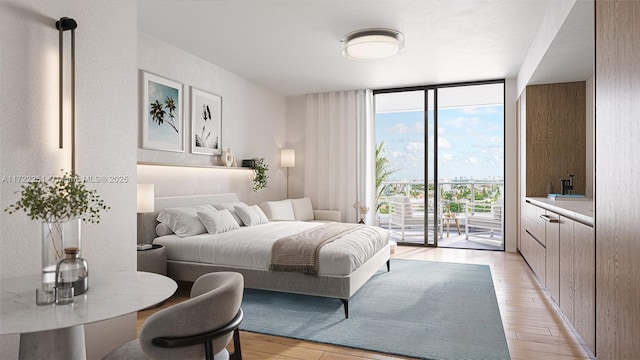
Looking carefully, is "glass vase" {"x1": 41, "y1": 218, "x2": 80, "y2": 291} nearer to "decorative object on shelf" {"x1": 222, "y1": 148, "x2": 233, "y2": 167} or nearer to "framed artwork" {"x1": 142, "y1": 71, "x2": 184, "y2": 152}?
"framed artwork" {"x1": 142, "y1": 71, "x2": 184, "y2": 152}

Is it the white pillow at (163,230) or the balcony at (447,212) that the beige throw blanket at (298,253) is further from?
the balcony at (447,212)

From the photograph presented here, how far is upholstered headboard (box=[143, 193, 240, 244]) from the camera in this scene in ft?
13.1

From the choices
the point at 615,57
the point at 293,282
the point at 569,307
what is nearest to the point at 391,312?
the point at 293,282

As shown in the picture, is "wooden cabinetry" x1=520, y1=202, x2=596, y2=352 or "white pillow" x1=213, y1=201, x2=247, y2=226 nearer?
"wooden cabinetry" x1=520, y1=202, x2=596, y2=352

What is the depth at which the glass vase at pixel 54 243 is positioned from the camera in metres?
1.37

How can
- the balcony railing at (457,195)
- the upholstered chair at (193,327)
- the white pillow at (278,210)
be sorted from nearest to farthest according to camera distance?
1. the upholstered chair at (193,327)
2. the white pillow at (278,210)
3. the balcony railing at (457,195)

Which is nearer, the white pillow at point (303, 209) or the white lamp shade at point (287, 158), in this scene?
the white pillow at point (303, 209)

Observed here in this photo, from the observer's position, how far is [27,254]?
181 centimetres

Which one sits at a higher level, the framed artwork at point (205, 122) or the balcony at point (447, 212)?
the framed artwork at point (205, 122)

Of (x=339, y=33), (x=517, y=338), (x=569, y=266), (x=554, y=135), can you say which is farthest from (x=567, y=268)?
(x=339, y=33)

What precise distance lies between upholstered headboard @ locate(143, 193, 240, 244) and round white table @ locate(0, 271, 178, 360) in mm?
2396

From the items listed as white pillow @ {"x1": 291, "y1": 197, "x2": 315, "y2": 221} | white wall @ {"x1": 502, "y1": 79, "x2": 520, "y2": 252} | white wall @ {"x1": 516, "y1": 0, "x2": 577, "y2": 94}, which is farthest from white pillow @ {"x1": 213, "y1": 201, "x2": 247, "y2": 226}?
white wall @ {"x1": 502, "y1": 79, "x2": 520, "y2": 252}

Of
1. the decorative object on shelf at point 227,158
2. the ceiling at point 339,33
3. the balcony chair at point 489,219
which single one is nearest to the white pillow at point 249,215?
the decorative object on shelf at point 227,158

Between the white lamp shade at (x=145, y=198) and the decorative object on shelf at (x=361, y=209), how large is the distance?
11.5ft
